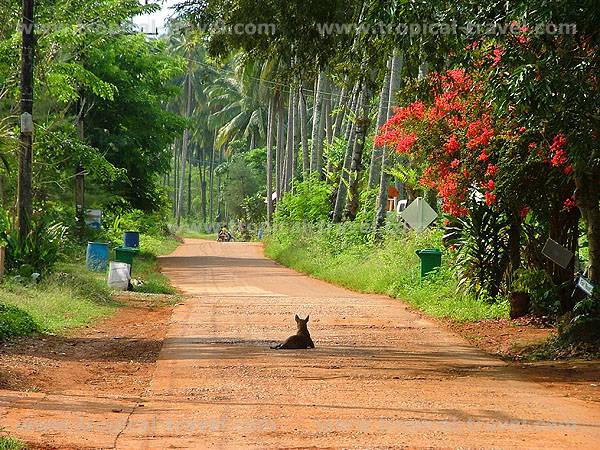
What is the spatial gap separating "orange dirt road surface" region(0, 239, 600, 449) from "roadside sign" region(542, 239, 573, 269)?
1.94 m

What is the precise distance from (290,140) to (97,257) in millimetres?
26973

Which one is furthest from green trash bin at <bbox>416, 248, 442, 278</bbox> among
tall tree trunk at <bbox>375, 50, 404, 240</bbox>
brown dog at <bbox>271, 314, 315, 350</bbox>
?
brown dog at <bbox>271, 314, 315, 350</bbox>

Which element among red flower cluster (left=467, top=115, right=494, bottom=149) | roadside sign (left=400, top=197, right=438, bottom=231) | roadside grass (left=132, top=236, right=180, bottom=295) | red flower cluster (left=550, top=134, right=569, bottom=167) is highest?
red flower cluster (left=467, top=115, right=494, bottom=149)

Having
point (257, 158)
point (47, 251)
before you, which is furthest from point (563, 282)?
point (257, 158)

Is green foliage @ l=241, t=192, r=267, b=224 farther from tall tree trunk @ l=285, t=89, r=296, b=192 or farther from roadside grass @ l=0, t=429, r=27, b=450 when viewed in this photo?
roadside grass @ l=0, t=429, r=27, b=450

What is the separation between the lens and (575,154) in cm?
1150

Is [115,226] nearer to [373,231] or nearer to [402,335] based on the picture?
[373,231]

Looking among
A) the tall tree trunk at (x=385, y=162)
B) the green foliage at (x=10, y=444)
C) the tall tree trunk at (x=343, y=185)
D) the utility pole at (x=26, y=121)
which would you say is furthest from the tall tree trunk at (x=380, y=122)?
the green foliage at (x=10, y=444)

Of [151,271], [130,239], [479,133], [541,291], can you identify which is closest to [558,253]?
[541,291]

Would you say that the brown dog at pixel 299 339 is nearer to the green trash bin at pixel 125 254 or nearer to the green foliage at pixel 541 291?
the green foliage at pixel 541 291

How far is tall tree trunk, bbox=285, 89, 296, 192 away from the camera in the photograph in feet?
176

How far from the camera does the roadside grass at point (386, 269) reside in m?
19.0

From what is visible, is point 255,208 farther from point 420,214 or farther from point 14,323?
point 14,323

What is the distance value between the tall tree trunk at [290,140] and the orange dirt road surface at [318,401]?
3702 cm
